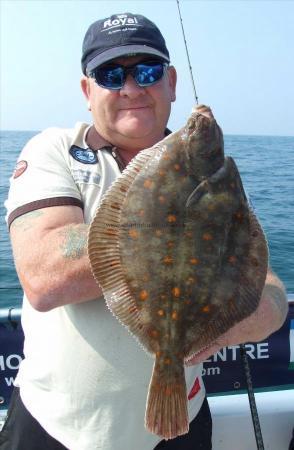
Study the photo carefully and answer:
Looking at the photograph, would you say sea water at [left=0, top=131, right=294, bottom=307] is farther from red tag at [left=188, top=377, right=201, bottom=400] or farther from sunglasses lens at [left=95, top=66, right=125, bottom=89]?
red tag at [left=188, top=377, right=201, bottom=400]

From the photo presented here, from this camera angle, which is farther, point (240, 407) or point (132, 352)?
point (240, 407)

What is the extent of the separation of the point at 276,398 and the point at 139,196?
2.71m

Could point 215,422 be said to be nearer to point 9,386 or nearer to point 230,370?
point 230,370

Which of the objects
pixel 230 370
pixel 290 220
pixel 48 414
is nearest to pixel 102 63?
pixel 48 414

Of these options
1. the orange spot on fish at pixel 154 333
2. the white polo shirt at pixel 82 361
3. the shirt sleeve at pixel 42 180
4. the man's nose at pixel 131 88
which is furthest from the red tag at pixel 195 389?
the man's nose at pixel 131 88

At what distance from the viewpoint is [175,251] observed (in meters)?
1.86

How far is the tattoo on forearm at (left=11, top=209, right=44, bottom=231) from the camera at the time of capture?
7.08ft

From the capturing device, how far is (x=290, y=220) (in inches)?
476

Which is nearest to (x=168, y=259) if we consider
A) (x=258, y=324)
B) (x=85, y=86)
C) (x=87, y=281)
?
(x=87, y=281)

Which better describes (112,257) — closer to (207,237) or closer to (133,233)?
(133,233)

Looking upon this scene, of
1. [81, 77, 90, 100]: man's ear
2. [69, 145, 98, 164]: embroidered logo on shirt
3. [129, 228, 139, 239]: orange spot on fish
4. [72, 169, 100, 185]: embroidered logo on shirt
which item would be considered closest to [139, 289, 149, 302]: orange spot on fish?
[129, 228, 139, 239]: orange spot on fish

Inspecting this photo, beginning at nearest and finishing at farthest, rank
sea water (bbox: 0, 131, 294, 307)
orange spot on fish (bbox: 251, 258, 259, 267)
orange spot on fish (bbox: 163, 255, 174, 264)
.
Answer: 1. orange spot on fish (bbox: 163, 255, 174, 264)
2. orange spot on fish (bbox: 251, 258, 259, 267)
3. sea water (bbox: 0, 131, 294, 307)

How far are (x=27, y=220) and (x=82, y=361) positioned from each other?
0.76m

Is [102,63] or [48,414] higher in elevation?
[102,63]
